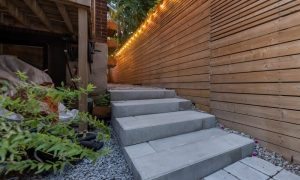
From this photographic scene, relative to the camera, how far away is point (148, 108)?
10.3 feet

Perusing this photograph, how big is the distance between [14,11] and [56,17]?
66 centimetres

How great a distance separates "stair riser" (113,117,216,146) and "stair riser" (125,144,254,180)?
0.87 ft

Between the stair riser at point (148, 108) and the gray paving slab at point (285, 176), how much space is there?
1.73 metres

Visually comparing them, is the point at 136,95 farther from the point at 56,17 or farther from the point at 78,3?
the point at 56,17

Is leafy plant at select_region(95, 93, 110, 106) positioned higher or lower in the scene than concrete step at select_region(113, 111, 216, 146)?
higher

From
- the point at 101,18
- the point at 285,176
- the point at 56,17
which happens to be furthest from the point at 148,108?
the point at 101,18

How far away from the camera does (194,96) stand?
12.1 ft

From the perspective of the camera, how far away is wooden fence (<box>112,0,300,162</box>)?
82.2 inches

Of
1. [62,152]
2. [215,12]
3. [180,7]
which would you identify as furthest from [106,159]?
[180,7]

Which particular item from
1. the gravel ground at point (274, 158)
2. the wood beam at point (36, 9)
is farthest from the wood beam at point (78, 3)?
the gravel ground at point (274, 158)

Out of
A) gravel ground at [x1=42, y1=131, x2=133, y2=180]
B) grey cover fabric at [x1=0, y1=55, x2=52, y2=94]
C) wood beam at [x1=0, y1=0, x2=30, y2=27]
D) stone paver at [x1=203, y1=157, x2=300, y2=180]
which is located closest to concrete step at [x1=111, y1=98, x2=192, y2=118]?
gravel ground at [x1=42, y1=131, x2=133, y2=180]

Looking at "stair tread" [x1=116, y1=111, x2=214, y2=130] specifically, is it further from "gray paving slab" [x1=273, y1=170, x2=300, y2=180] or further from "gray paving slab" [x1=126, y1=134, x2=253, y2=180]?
"gray paving slab" [x1=273, y1=170, x2=300, y2=180]

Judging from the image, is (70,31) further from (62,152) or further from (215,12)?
(62,152)

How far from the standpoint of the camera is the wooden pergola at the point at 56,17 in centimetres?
270
